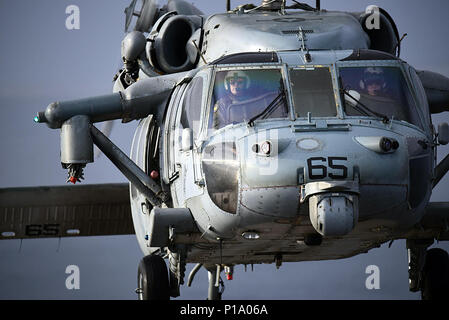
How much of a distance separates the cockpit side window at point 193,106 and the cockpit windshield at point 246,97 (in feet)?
1.02

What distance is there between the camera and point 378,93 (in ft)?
56.0

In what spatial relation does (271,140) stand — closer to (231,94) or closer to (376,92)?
(231,94)

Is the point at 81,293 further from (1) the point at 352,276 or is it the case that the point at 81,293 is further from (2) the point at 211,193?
(2) the point at 211,193

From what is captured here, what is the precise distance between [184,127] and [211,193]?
4.48ft

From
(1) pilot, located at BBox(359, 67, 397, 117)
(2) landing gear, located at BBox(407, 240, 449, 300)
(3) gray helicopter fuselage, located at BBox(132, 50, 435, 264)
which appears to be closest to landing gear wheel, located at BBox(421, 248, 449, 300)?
(2) landing gear, located at BBox(407, 240, 449, 300)

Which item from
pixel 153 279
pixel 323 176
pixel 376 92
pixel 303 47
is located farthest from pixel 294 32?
pixel 153 279

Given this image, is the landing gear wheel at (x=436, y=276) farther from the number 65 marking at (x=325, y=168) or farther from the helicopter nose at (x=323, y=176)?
the number 65 marking at (x=325, y=168)

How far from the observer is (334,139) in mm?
15984

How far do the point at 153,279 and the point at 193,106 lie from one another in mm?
2605

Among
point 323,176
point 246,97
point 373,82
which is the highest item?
point 373,82

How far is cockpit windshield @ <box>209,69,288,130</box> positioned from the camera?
657 inches

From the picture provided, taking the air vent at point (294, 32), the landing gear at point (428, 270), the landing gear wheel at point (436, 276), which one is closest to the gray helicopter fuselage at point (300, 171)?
the air vent at point (294, 32)

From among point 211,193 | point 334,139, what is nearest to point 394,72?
point 334,139

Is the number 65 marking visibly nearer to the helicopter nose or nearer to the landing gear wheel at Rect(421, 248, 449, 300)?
the helicopter nose
